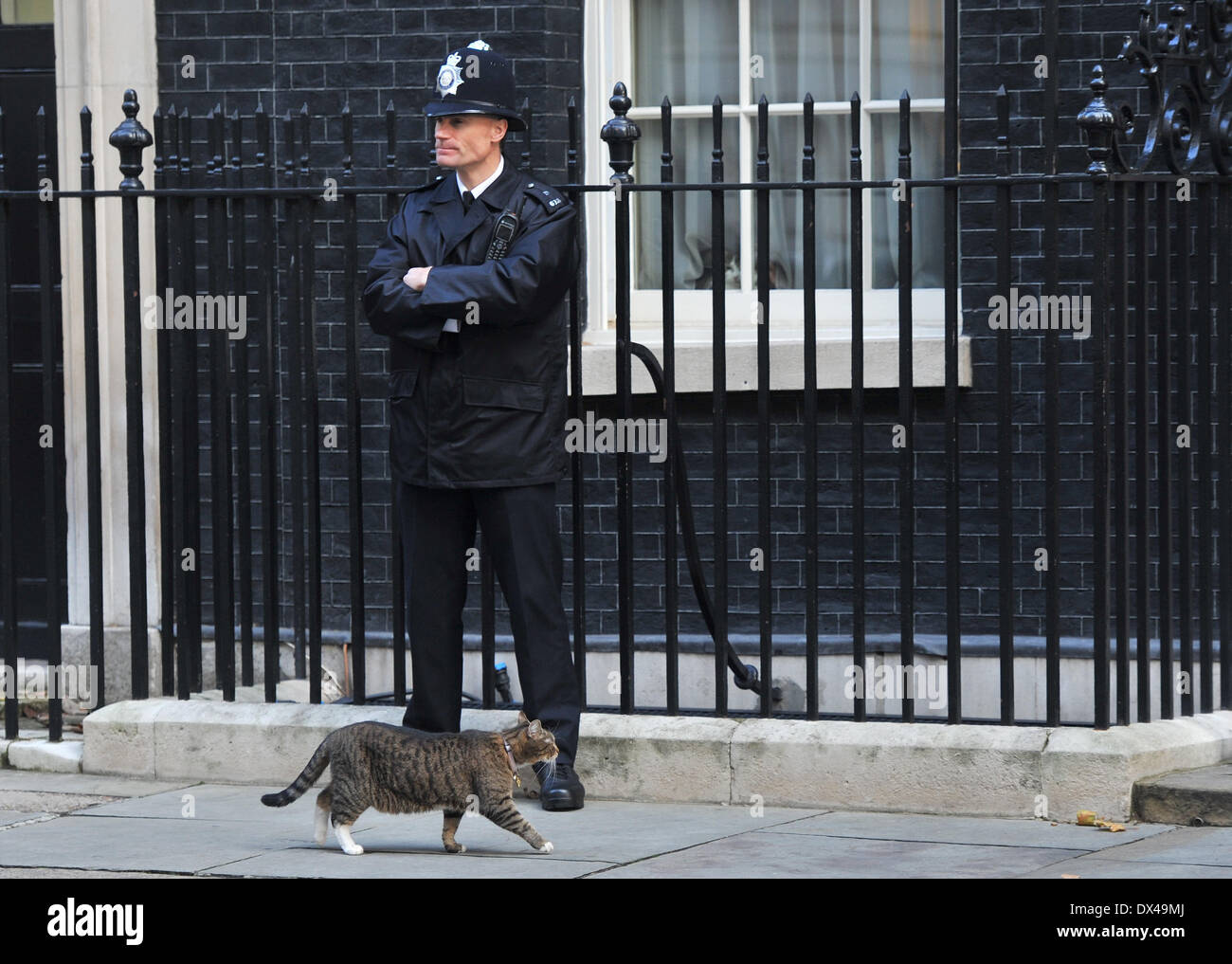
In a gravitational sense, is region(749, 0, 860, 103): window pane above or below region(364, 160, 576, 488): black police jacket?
above

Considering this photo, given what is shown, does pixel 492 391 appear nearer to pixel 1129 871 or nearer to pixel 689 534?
pixel 689 534

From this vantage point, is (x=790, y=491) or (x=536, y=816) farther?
(x=790, y=491)

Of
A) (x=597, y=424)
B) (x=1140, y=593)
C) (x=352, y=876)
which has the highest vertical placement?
(x=597, y=424)

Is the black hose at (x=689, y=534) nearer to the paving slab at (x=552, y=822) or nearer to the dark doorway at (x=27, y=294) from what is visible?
the paving slab at (x=552, y=822)

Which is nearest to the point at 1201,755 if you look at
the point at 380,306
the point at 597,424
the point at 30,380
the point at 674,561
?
the point at 674,561

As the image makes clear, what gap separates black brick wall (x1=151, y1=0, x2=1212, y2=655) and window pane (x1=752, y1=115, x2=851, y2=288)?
0.60 metres

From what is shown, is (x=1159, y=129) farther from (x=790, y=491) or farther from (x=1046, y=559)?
(x=790, y=491)

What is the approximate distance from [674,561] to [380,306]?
132 cm

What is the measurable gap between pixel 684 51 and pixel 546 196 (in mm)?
2530

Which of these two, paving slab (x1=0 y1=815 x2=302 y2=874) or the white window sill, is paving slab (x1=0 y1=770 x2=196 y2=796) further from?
the white window sill

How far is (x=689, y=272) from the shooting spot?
9125 millimetres

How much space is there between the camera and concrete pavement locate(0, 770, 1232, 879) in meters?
5.88

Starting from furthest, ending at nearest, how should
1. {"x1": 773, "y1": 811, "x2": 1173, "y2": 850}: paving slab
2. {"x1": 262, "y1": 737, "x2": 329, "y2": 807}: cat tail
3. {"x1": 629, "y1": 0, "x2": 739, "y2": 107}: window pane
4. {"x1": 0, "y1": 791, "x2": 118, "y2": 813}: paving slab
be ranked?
{"x1": 629, "y1": 0, "x2": 739, "y2": 107}: window pane → {"x1": 0, "y1": 791, "x2": 118, "y2": 813}: paving slab → {"x1": 773, "y1": 811, "x2": 1173, "y2": 850}: paving slab → {"x1": 262, "y1": 737, "x2": 329, "y2": 807}: cat tail

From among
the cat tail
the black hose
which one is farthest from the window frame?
the cat tail
